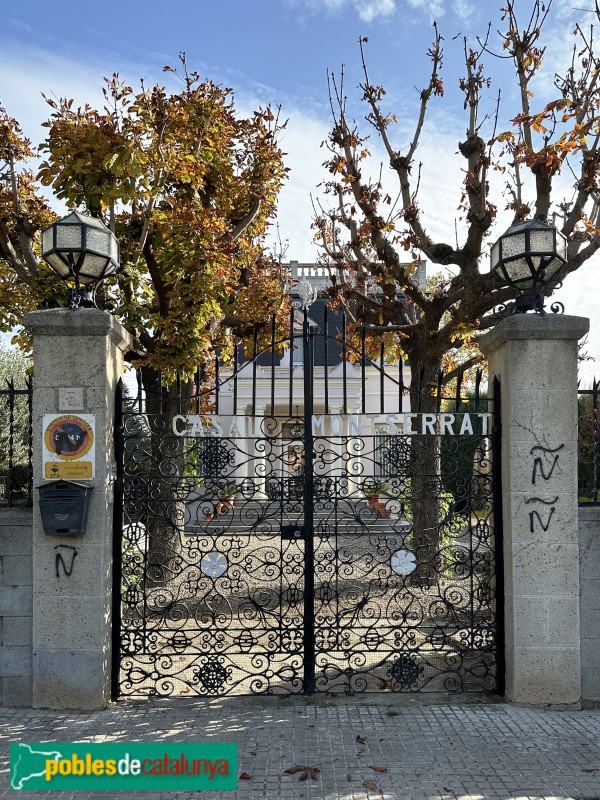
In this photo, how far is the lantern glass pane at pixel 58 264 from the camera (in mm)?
5186

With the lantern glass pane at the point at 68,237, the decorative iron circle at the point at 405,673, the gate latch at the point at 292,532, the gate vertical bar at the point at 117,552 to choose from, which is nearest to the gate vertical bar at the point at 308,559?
the gate latch at the point at 292,532

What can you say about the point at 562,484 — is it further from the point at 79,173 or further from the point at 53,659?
the point at 79,173

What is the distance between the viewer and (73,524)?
499 cm

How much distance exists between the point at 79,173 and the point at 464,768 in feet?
22.7

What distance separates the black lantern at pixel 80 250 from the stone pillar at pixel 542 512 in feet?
10.9

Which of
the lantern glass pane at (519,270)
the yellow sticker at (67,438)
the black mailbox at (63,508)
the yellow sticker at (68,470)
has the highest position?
the lantern glass pane at (519,270)

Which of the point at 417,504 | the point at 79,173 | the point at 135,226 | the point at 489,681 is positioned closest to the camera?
the point at 489,681

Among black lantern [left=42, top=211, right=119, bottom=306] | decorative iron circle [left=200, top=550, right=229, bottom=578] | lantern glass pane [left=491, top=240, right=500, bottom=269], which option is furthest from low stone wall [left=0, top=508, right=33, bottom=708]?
lantern glass pane [left=491, top=240, right=500, bottom=269]

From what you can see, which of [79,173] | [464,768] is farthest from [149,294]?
[464,768]

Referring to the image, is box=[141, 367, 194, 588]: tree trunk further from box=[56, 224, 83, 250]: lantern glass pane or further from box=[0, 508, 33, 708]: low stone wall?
box=[56, 224, 83, 250]: lantern glass pane

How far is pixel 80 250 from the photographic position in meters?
5.09

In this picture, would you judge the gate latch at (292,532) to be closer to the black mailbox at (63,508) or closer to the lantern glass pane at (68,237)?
the black mailbox at (63,508)

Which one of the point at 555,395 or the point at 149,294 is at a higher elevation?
the point at 149,294

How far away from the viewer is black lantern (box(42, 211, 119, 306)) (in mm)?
5078
